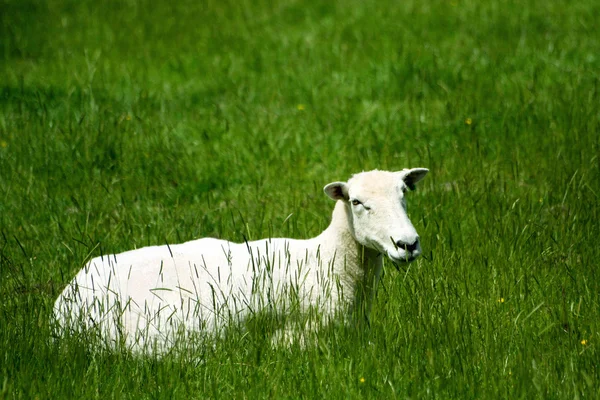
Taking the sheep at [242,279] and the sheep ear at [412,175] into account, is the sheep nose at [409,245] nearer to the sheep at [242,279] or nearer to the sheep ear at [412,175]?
the sheep at [242,279]

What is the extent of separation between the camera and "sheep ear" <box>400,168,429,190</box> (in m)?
5.49

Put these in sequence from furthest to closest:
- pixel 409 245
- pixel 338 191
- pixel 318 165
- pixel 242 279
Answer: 1. pixel 318 165
2. pixel 242 279
3. pixel 338 191
4. pixel 409 245

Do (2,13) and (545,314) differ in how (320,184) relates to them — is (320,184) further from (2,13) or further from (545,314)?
(2,13)

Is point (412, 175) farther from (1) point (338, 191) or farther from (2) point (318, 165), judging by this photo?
(2) point (318, 165)

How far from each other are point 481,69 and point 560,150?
282 centimetres

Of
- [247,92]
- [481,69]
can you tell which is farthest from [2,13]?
[481,69]

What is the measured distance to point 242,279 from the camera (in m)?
5.68

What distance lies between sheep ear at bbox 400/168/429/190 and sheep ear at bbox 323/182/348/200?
1.18 feet

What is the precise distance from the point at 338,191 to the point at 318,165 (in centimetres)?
318

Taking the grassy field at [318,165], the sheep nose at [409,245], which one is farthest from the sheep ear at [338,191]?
the sheep nose at [409,245]

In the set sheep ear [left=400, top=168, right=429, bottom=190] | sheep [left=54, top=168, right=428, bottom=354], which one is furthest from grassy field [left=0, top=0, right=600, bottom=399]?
sheep ear [left=400, top=168, right=429, bottom=190]

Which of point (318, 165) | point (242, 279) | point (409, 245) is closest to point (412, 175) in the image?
point (409, 245)

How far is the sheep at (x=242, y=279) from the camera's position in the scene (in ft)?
17.0

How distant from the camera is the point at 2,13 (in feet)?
46.2
